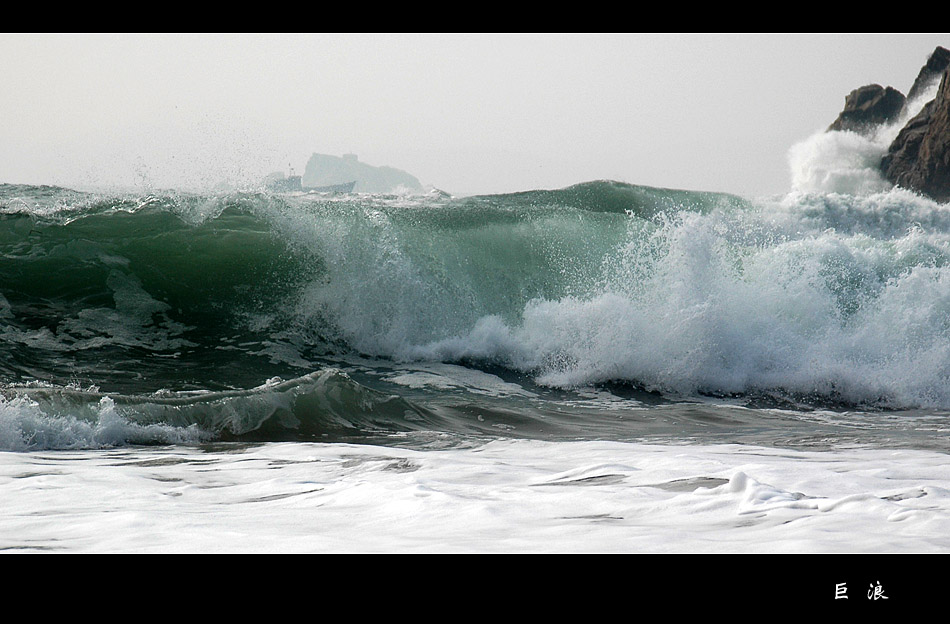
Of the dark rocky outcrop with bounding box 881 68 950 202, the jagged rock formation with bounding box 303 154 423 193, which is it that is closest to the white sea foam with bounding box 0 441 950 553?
the dark rocky outcrop with bounding box 881 68 950 202

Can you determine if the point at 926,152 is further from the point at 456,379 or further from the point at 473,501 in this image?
the point at 473,501

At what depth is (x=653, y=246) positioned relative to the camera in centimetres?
891

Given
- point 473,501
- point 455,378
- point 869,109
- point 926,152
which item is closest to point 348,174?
point 869,109

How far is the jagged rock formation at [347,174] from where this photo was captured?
42438 mm

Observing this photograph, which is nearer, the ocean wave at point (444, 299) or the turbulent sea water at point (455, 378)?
the turbulent sea water at point (455, 378)

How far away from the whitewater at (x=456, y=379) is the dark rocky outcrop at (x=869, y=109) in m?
22.2

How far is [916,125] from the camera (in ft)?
93.9

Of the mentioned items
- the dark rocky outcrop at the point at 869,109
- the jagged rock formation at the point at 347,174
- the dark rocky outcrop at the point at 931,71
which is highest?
the dark rocky outcrop at the point at 931,71

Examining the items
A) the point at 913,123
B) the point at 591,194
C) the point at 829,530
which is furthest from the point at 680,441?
the point at 913,123

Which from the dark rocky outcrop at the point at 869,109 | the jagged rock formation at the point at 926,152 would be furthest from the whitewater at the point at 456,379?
the dark rocky outcrop at the point at 869,109

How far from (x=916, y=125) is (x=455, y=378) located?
27138 millimetres

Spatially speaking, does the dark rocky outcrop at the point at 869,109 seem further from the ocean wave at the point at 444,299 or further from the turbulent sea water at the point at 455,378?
the ocean wave at the point at 444,299

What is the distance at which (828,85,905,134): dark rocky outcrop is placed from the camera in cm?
3145
